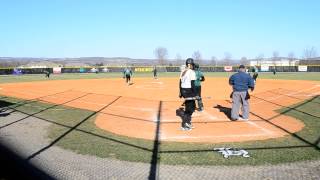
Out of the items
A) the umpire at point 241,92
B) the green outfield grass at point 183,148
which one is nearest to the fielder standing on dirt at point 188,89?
the green outfield grass at point 183,148

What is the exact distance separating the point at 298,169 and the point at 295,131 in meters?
3.96

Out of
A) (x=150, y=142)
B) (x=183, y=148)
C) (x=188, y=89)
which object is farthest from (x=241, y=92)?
(x=183, y=148)

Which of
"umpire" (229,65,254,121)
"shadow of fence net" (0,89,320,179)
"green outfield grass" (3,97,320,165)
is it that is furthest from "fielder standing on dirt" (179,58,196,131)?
"umpire" (229,65,254,121)

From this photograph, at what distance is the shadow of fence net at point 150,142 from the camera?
281 inches

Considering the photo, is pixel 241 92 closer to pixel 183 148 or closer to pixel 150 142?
pixel 150 142

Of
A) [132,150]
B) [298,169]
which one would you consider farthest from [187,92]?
[298,169]

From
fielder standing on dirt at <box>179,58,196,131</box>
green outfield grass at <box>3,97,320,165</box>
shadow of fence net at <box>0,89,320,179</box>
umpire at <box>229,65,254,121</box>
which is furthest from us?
umpire at <box>229,65,254,121</box>

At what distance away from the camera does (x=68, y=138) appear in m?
9.80

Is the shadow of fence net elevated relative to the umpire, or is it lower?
lower

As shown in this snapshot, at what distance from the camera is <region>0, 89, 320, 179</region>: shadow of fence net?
7148mm

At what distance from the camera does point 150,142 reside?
9.43 m

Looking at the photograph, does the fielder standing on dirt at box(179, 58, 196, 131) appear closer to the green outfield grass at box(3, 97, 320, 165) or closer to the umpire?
the green outfield grass at box(3, 97, 320, 165)

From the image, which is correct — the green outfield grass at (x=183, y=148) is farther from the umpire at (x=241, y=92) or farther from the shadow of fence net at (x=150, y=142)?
the umpire at (x=241, y=92)

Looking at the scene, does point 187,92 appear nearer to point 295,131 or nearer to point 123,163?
point 295,131
